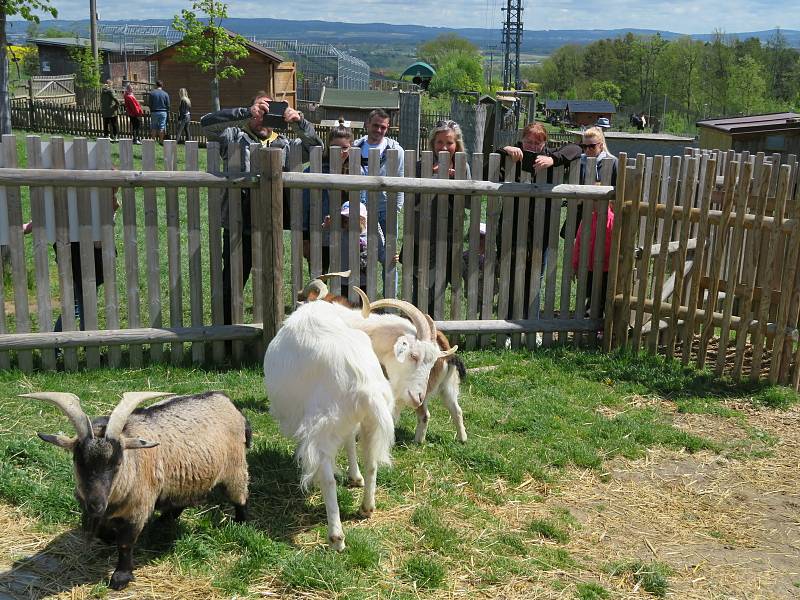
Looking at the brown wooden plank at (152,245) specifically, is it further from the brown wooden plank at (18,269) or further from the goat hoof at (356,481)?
the goat hoof at (356,481)

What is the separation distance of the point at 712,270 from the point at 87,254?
206 inches

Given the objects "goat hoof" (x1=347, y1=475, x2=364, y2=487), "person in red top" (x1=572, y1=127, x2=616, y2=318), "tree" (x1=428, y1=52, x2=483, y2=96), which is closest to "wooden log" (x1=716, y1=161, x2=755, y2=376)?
"person in red top" (x1=572, y1=127, x2=616, y2=318)

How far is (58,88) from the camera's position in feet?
145

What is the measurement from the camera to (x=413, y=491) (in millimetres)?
5066

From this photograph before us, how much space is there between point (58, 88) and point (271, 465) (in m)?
44.5

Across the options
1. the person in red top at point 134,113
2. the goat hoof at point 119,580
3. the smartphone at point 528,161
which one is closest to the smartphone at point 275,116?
the smartphone at point 528,161

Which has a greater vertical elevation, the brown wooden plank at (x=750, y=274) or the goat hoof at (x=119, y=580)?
the brown wooden plank at (x=750, y=274)

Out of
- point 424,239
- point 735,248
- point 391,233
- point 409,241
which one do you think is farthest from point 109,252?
point 735,248

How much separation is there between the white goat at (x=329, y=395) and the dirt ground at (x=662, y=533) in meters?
0.67

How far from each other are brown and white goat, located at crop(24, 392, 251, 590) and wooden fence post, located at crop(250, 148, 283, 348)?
7.14 feet

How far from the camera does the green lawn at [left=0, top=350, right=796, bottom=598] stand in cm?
413

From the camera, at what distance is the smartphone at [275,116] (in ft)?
24.0

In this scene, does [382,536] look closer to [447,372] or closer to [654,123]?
[447,372]

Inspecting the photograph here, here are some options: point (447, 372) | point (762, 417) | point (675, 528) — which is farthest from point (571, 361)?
point (675, 528)
